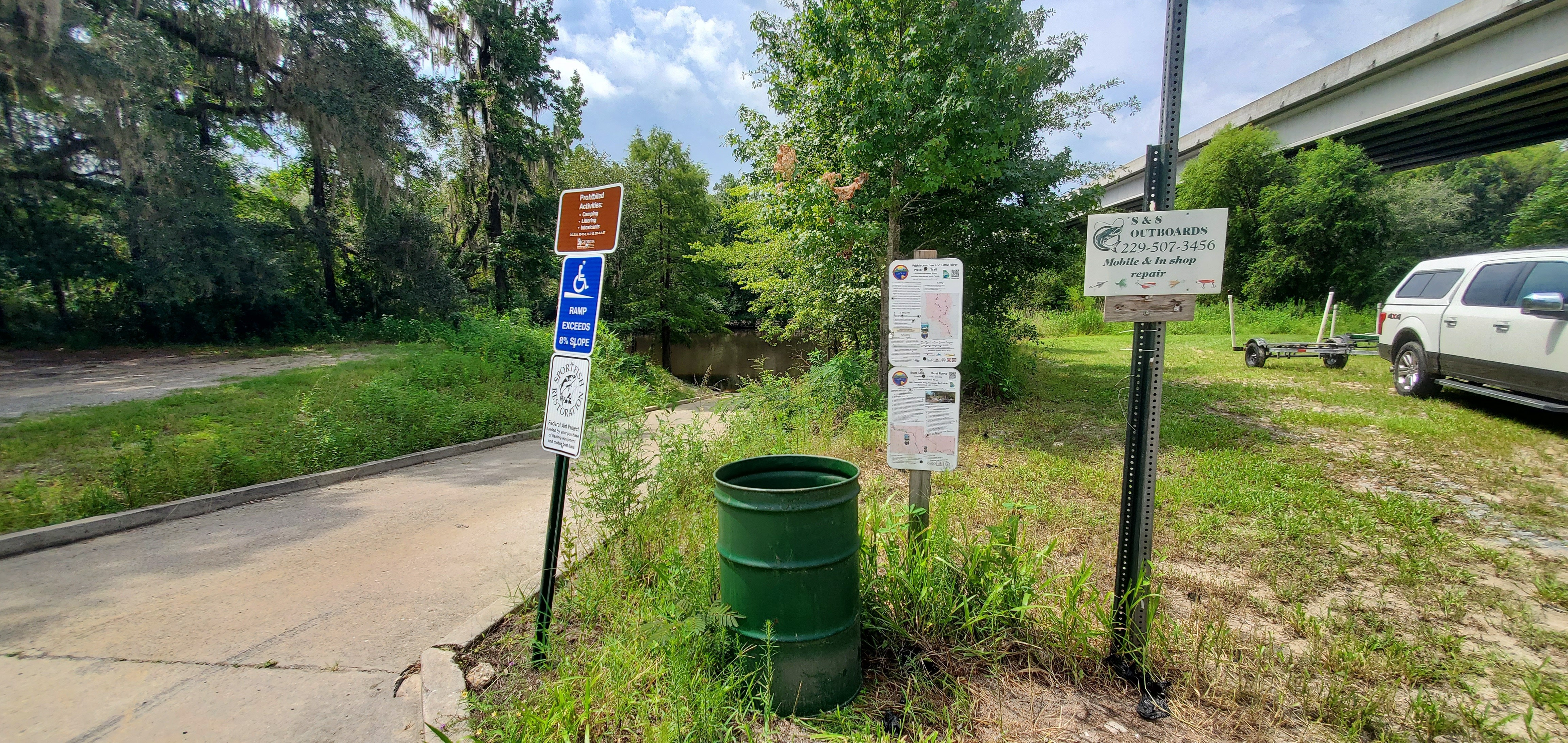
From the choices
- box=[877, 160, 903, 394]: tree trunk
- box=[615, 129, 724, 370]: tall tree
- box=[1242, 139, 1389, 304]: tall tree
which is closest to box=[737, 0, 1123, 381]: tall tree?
box=[877, 160, 903, 394]: tree trunk

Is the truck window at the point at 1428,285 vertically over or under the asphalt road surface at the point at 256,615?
over

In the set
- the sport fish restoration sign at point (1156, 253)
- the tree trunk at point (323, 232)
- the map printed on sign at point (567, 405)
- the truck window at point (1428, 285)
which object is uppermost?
the tree trunk at point (323, 232)

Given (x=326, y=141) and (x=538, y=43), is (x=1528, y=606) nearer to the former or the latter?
(x=326, y=141)

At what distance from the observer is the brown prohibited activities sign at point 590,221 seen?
2.87m

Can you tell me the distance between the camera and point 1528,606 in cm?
329

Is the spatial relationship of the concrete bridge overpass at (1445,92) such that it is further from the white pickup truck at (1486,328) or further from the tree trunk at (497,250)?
the tree trunk at (497,250)

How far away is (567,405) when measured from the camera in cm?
288

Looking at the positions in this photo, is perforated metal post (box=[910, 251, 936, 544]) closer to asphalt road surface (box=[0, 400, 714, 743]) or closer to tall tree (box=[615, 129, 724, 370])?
asphalt road surface (box=[0, 400, 714, 743])

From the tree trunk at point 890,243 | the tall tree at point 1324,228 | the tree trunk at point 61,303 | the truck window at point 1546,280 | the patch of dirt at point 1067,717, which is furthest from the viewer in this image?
the tall tree at point 1324,228

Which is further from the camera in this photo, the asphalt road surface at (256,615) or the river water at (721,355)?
the river water at (721,355)

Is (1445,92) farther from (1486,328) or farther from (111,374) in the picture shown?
(111,374)

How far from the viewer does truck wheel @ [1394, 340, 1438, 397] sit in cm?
823

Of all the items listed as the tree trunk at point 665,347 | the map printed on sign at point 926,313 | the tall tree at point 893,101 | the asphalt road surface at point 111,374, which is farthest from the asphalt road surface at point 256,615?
the tree trunk at point 665,347

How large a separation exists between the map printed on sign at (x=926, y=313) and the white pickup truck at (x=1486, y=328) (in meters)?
7.47
